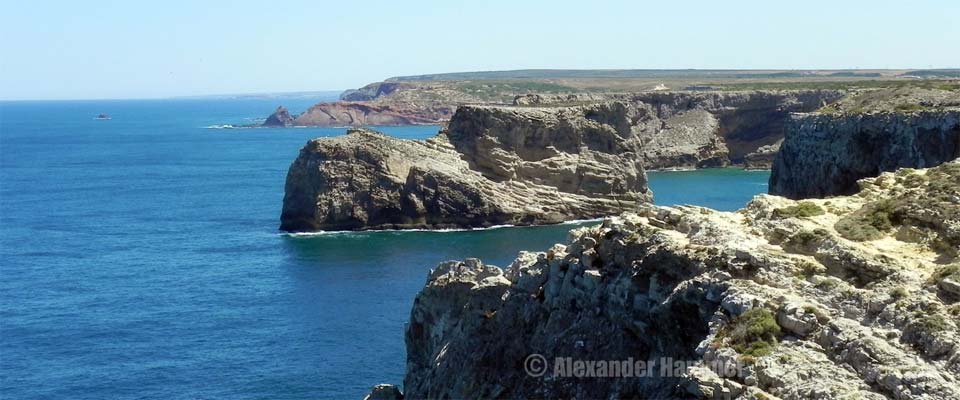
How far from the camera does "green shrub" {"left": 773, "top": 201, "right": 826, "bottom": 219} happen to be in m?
26.3

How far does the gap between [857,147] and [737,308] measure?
208 ft

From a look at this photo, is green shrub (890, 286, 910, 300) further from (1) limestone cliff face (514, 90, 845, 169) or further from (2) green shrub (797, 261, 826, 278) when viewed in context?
A: (1) limestone cliff face (514, 90, 845, 169)

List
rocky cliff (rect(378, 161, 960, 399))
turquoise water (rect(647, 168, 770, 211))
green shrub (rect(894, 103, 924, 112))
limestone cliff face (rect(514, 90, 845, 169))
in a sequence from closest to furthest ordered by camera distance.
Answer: rocky cliff (rect(378, 161, 960, 399)) < green shrub (rect(894, 103, 924, 112)) < turquoise water (rect(647, 168, 770, 211)) < limestone cliff face (rect(514, 90, 845, 169))

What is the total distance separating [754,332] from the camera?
20.8m

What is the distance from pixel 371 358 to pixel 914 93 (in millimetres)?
53328

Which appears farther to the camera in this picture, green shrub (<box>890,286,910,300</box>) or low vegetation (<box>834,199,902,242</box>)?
low vegetation (<box>834,199,902,242</box>)

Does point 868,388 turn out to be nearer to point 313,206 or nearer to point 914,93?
point 914,93

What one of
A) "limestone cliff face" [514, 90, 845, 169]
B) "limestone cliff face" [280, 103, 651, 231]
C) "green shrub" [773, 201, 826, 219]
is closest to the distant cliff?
"limestone cliff face" [514, 90, 845, 169]

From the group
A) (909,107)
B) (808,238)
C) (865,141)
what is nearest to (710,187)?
(909,107)

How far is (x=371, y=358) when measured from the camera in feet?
183

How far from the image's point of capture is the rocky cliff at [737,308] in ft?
65.7

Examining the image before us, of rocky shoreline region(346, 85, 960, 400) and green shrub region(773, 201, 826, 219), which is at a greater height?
green shrub region(773, 201, 826, 219)

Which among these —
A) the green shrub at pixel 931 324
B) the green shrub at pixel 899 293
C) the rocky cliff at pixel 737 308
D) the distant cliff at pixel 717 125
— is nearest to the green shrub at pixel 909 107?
the rocky cliff at pixel 737 308

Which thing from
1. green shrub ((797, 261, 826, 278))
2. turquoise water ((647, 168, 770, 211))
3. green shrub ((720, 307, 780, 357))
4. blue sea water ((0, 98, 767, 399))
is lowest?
turquoise water ((647, 168, 770, 211))
